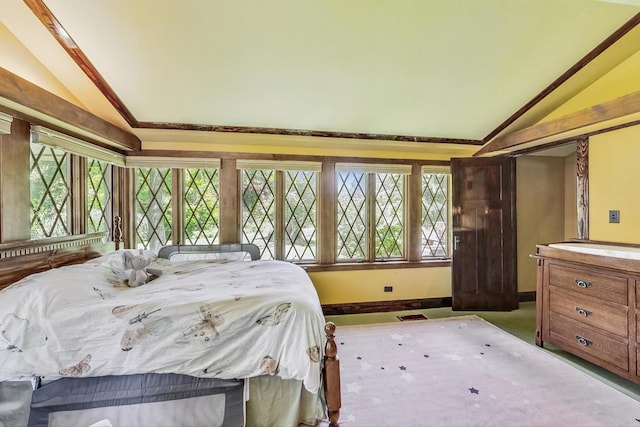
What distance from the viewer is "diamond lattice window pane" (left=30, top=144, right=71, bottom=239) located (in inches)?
83.7

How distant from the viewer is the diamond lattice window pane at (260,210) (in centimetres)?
343

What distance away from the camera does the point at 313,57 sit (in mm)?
2271

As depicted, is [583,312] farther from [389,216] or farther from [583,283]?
[389,216]

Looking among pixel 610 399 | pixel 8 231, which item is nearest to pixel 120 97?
pixel 8 231

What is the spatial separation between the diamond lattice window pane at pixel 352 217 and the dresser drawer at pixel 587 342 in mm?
1959

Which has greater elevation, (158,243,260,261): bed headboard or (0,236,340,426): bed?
(158,243,260,261): bed headboard

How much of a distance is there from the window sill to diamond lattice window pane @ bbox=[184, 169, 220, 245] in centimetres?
115

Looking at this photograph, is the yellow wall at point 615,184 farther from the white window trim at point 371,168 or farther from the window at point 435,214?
the white window trim at point 371,168

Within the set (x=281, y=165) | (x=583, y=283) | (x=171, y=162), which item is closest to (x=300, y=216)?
(x=281, y=165)

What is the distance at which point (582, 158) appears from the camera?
2812 millimetres

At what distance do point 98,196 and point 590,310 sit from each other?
4498 millimetres

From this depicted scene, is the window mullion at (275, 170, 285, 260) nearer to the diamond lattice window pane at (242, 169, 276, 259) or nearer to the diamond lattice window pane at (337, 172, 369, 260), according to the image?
the diamond lattice window pane at (242, 169, 276, 259)

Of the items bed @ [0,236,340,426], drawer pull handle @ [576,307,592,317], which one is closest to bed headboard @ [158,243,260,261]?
bed @ [0,236,340,426]

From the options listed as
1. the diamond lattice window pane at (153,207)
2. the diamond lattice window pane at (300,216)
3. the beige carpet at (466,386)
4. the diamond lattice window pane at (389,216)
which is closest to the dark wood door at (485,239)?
the diamond lattice window pane at (389,216)
